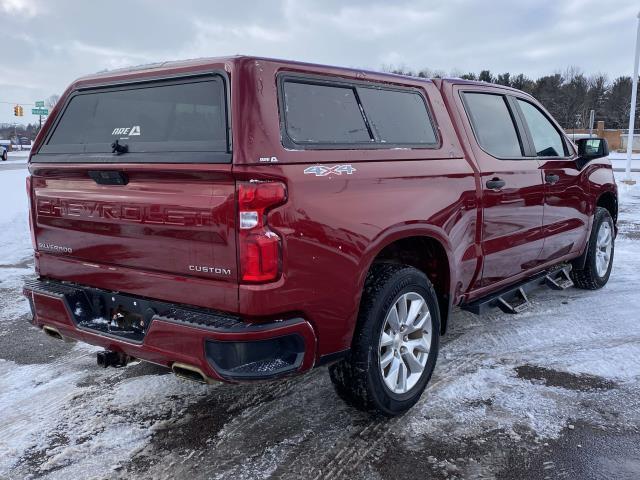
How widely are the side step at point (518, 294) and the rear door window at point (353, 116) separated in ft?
4.08

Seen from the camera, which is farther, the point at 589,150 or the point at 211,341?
the point at 589,150

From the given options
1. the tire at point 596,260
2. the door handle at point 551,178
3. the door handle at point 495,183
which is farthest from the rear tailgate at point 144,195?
the tire at point 596,260

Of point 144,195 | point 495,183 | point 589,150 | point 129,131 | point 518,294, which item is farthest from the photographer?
point 589,150

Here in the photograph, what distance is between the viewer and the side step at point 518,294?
408 cm

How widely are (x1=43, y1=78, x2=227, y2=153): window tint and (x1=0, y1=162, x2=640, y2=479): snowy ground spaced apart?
150 cm

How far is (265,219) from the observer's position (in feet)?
8.11

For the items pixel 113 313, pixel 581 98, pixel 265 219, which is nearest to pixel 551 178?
pixel 265 219

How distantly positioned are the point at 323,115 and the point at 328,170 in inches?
13.4

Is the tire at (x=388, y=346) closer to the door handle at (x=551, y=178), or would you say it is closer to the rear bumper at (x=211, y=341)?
the rear bumper at (x=211, y=341)

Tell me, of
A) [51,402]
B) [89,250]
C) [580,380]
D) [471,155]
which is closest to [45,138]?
[89,250]

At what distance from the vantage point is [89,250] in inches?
121

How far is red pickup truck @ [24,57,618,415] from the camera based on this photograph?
252 cm

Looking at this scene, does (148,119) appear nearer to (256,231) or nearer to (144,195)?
(144,195)

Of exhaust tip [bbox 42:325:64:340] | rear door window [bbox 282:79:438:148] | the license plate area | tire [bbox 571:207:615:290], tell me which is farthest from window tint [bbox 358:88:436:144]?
tire [bbox 571:207:615:290]
